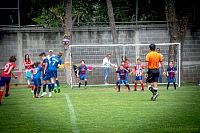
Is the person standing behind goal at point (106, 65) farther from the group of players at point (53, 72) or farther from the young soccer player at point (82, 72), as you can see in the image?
the young soccer player at point (82, 72)

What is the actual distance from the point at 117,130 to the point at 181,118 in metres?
2.73

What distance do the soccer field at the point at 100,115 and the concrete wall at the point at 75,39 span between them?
12278mm

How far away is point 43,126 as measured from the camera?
14406 mm

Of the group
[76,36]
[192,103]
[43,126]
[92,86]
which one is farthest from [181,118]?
[76,36]

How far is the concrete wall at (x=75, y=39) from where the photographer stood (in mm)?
34688

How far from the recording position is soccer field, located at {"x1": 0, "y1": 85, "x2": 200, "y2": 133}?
1387 centimetres

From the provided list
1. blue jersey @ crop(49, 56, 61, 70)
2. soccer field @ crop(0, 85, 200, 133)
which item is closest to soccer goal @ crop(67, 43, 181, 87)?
blue jersey @ crop(49, 56, 61, 70)

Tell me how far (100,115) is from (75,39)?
62.0 ft

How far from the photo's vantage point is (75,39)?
35.3 meters

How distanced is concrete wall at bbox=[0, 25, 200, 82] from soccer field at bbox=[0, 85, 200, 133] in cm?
1228

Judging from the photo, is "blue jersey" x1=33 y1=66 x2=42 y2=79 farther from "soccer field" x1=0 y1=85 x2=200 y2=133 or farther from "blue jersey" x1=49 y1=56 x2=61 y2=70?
"blue jersey" x1=49 y1=56 x2=61 y2=70

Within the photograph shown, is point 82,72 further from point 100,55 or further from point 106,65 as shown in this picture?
point 100,55

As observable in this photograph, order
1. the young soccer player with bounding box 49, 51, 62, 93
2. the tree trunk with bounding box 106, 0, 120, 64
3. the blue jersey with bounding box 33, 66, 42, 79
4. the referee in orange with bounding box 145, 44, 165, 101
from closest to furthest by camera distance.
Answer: the referee in orange with bounding box 145, 44, 165, 101
the blue jersey with bounding box 33, 66, 42, 79
the young soccer player with bounding box 49, 51, 62, 93
the tree trunk with bounding box 106, 0, 120, 64

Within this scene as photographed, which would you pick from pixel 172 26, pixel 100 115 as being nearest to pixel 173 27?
pixel 172 26
